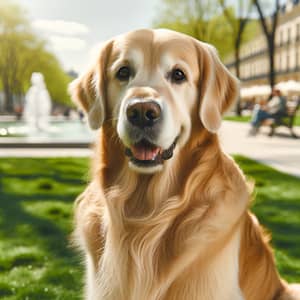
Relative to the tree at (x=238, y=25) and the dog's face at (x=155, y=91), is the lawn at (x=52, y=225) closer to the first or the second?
the dog's face at (x=155, y=91)

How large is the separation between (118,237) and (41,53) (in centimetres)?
4918

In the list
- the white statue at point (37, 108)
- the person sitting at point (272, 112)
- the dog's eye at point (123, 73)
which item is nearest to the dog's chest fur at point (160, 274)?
the dog's eye at point (123, 73)

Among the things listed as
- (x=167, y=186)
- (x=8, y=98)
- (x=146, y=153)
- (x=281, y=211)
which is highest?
(x=146, y=153)

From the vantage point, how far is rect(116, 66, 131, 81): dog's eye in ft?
8.89

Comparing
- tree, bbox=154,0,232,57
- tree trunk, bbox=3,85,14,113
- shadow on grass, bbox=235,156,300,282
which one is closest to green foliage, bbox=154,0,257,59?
tree, bbox=154,0,232,57

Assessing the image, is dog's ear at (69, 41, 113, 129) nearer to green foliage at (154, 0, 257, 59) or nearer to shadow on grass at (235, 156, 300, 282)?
shadow on grass at (235, 156, 300, 282)

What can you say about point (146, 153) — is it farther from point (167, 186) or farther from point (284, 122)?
point (284, 122)

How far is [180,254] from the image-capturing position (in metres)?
2.60

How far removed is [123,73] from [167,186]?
26.6 inches

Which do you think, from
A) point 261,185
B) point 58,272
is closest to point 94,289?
point 58,272

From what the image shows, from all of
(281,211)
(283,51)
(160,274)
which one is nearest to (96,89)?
(160,274)

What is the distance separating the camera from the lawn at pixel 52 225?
4.13 metres

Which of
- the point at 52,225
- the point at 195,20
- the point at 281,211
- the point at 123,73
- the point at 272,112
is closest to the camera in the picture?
the point at 123,73

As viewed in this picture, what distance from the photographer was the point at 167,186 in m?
2.75
